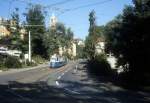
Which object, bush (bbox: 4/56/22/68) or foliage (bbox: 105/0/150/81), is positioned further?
bush (bbox: 4/56/22/68)

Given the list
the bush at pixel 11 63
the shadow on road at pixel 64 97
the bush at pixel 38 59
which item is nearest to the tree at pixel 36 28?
the bush at pixel 38 59

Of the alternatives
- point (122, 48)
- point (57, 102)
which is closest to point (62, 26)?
point (122, 48)

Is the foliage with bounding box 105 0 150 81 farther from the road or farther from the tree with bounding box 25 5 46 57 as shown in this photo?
the tree with bounding box 25 5 46 57

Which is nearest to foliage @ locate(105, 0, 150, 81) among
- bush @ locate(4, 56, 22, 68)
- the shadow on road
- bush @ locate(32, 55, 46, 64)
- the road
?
the road

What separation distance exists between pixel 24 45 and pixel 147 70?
66028 mm

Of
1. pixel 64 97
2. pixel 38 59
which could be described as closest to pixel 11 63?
pixel 38 59

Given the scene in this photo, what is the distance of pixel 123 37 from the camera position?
3366cm

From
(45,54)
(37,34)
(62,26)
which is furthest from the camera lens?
(62,26)

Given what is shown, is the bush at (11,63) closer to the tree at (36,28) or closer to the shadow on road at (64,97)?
the tree at (36,28)

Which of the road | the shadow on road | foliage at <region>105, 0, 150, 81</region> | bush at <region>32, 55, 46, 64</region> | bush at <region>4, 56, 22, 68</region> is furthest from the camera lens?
bush at <region>32, 55, 46, 64</region>

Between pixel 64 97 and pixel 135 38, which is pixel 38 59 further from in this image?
pixel 64 97

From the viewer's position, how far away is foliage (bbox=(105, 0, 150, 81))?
3127 cm

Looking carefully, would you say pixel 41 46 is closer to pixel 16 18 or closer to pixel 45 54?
pixel 45 54

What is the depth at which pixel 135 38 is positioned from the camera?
3189 cm
